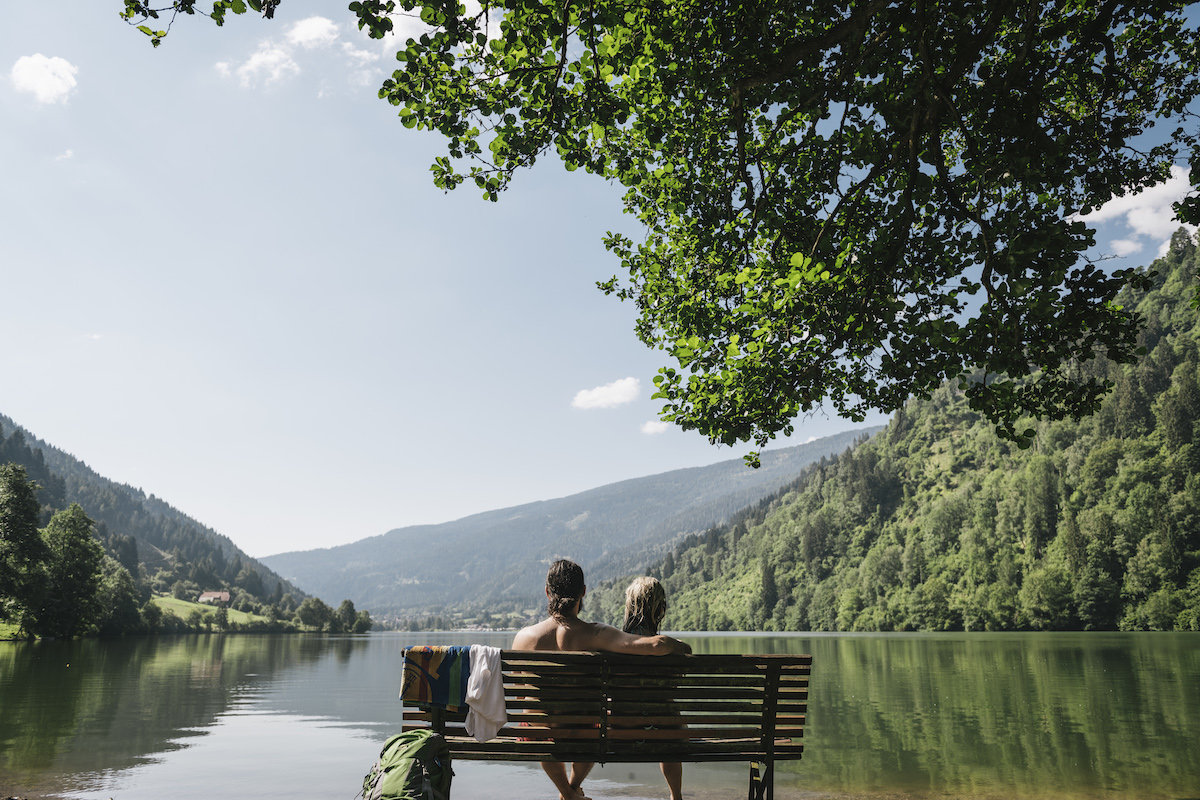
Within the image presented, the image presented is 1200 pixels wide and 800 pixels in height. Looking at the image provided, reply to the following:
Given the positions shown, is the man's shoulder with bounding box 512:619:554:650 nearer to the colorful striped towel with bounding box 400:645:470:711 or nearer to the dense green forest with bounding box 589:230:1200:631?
the colorful striped towel with bounding box 400:645:470:711

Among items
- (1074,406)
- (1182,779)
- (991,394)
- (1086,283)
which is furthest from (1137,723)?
(1086,283)

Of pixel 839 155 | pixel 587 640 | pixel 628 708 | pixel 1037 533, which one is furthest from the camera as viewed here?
pixel 1037 533

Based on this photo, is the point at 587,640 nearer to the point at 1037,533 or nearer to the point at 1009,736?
the point at 1009,736

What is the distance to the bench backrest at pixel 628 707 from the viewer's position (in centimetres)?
661

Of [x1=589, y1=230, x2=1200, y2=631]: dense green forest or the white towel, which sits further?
[x1=589, y1=230, x2=1200, y2=631]: dense green forest

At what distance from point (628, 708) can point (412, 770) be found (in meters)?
1.94

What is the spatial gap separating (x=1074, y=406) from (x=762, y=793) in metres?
8.09

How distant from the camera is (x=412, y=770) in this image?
607 cm

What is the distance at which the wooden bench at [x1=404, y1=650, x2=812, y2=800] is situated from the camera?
6.61 metres

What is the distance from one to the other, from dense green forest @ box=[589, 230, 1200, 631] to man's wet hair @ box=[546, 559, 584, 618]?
313 ft

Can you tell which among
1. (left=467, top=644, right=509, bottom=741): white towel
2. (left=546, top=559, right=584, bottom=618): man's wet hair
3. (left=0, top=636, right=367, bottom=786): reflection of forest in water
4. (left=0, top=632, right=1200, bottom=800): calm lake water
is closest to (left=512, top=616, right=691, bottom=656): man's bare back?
(left=546, top=559, right=584, bottom=618): man's wet hair

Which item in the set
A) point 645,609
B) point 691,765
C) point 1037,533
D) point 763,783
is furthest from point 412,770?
point 1037,533

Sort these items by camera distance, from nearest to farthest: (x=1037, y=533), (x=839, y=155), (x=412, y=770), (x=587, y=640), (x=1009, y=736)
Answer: (x=412, y=770), (x=587, y=640), (x=839, y=155), (x=1009, y=736), (x=1037, y=533)

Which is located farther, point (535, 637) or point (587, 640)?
A: point (535, 637)
